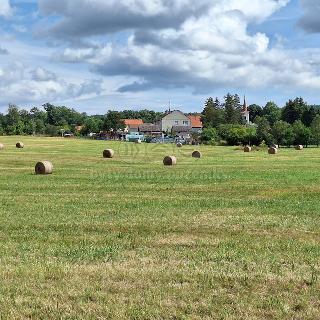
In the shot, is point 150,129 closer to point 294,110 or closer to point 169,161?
point 294,110

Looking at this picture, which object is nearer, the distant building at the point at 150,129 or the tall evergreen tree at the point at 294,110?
the tall evergreen tree at the point at 294,110

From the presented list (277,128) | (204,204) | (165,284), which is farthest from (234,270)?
(277,128)

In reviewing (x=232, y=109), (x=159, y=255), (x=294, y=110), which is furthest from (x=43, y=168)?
(x=232, y=109)

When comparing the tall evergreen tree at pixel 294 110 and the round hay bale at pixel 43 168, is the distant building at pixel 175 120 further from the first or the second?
the round hay bale at pixel 43 168

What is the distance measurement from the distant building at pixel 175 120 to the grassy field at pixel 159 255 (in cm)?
16651

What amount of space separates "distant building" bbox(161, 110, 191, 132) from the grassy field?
16651 centimetres

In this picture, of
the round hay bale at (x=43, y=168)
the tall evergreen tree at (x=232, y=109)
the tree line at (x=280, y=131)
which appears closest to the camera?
the round hay bale at (x=43, y=168)

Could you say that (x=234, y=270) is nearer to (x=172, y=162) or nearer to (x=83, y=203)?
(x=83, y=203)

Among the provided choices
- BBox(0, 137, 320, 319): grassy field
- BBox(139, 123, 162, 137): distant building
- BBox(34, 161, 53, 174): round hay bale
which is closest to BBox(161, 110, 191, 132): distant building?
BBox(139, 123, 162, 137): distant building

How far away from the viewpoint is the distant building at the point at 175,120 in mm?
188000

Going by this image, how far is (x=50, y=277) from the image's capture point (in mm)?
9047

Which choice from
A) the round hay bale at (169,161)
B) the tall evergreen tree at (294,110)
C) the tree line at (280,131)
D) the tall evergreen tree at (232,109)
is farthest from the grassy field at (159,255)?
the tall evergreen tree at (232,109)

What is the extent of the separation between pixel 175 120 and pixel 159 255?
180 meters

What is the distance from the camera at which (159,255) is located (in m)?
10.7
